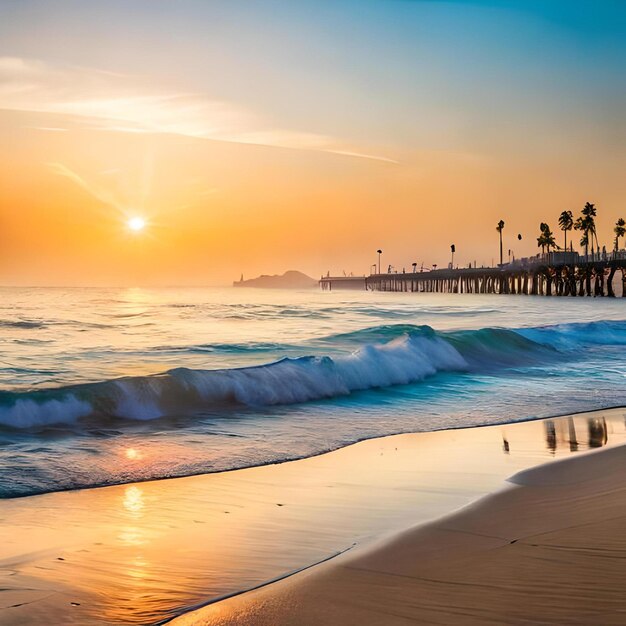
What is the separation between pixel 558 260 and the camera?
103562mm

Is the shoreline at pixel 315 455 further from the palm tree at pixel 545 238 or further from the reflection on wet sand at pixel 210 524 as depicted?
the palm tree at pixel 545 238

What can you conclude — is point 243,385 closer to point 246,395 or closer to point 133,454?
point 246,395

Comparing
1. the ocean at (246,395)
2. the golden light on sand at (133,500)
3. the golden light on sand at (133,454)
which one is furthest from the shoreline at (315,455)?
the golden light on sand at (133,454)

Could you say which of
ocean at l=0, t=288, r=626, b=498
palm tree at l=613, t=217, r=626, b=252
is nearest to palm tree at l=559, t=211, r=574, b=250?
palm tree at l=613, t=217, r=626, b=252

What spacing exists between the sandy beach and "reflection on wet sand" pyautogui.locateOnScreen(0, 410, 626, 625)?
1.01ft

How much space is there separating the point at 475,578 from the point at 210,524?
2173 mm

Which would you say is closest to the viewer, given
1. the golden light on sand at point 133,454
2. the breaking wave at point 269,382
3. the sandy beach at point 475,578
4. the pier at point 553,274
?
the sandy beach at point 475,578

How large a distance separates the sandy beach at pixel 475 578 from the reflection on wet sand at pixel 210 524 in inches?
12.2

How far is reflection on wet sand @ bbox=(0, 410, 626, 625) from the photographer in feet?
14.1

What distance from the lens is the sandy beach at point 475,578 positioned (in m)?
3.88

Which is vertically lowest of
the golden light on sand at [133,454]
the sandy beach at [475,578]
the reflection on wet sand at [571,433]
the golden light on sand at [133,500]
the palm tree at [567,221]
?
the reflection on wet sand at [571,433]

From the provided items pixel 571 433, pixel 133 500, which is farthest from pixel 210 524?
pixel 571 433

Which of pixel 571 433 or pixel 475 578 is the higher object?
pixel 475 578

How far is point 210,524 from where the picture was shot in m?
5.83
